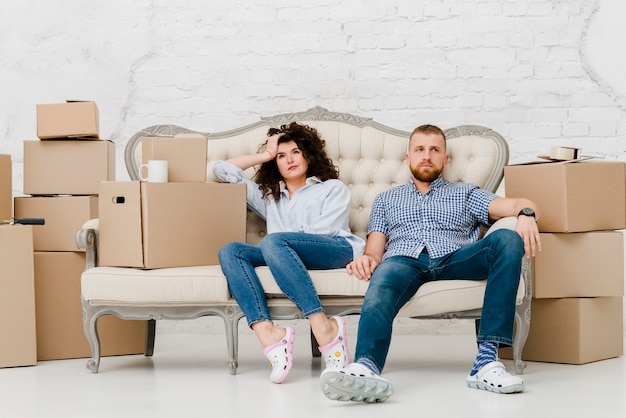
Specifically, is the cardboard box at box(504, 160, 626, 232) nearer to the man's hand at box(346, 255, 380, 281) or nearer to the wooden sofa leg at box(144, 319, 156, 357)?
the man's hand at box(346, 255, 380, 281)

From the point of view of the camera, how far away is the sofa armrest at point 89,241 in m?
3.23

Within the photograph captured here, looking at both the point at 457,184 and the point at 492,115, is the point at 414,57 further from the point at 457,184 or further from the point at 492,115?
the point at 457,184

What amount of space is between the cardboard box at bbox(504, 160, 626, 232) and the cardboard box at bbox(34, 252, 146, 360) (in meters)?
1.76

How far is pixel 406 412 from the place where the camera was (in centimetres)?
242

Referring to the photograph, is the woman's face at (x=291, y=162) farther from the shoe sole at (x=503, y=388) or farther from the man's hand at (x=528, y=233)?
the shoe sole at (x=503, y=388)

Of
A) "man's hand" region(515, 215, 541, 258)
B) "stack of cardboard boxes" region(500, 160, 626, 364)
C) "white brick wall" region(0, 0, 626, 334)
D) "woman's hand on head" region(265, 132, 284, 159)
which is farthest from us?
"white brick wall" region(0, 0, 626, 334)

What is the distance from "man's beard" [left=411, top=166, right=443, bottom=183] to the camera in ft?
10.7

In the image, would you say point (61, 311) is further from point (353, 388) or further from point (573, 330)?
point (573, 330)

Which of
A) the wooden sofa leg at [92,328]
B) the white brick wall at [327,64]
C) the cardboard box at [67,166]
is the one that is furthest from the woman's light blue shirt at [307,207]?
the white brick wall at [327,64]

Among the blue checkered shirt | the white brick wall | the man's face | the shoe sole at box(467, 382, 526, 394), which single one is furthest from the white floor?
the white brick wall

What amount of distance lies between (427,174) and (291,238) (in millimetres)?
596

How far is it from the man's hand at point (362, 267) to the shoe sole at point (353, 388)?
0.54 meters

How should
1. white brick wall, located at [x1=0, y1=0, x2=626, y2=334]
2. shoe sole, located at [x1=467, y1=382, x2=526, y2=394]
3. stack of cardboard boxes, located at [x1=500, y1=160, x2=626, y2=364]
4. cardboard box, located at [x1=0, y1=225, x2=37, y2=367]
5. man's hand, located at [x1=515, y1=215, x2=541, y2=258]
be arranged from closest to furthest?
shoe sole, located at [x1=467, y1=382, x2=526, y2=394] < man's hand, located at [x1=515, y1=215, x2=541, y2=258] < stack of cardboard boxes, located at [x1=500, y1=160, x2=626, y2=364] < cardboard box, located at [x1=0, y1=225, x2=37, y2=367] < white brick wall, located at [x1=0, y1=0, x2=626, y2=334]

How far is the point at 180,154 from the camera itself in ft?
10.7
